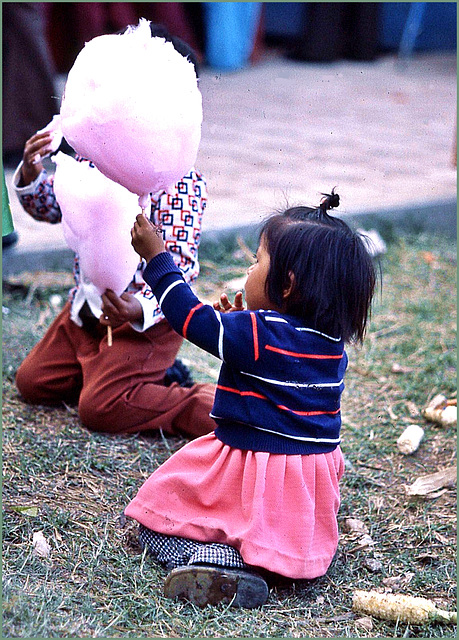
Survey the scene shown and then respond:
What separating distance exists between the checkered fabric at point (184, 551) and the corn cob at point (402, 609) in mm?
273

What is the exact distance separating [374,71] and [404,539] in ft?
24.9

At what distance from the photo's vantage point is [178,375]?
2.59 metres

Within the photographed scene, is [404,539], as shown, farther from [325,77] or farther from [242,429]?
[325,77]

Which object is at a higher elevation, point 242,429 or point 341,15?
point 242,429

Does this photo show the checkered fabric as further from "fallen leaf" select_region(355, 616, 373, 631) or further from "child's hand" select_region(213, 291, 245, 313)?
"child's hand" select_region(213, 291, 245, 313)

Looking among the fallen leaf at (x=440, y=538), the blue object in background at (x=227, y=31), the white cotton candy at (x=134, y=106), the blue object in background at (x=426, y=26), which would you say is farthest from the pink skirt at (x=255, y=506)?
the blue object in background at (x=426, y=26)

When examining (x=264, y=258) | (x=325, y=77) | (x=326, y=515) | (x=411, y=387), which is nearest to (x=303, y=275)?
(x=264, y=258)

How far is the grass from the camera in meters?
1.66

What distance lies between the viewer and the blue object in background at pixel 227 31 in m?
7.98

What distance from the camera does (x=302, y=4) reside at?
30.2 ft

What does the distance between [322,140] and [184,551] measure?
192 inches

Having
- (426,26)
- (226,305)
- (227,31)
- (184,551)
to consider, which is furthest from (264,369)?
(426,26)

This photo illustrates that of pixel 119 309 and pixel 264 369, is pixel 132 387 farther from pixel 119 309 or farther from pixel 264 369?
pixel 264 369

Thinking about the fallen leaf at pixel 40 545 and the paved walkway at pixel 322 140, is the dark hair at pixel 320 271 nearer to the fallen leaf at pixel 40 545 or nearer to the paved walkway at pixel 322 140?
the fallen leaf at pixel 40 545
